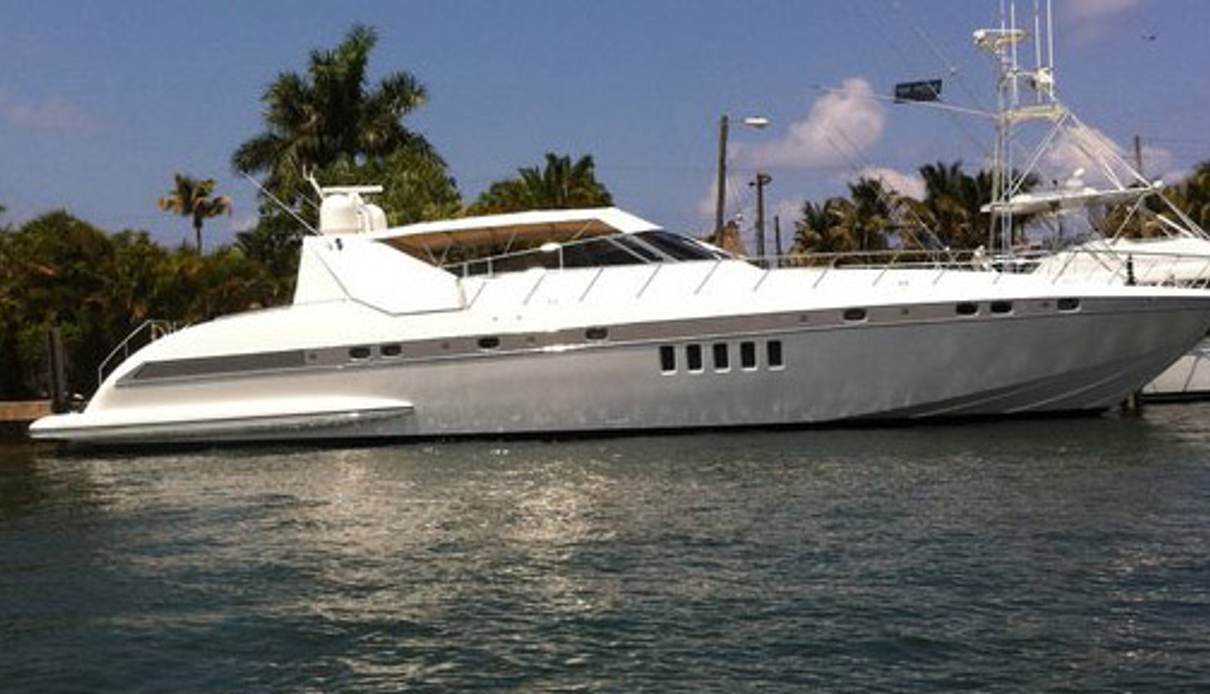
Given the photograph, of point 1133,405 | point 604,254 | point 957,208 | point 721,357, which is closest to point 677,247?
point 604,254

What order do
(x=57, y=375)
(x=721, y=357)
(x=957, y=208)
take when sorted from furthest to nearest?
(x=957, y=208)
(x=57, y=375)
(x=721, y=357)

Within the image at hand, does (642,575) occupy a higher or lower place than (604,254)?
lower

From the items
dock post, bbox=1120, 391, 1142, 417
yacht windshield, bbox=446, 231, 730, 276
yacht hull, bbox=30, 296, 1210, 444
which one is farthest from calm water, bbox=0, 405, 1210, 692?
dock post, bbox=1120, 391, 1142, 417

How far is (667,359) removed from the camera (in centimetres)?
1845

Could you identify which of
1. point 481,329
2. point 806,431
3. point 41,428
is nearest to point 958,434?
point 806,431

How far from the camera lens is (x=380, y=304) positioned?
19.2 metres

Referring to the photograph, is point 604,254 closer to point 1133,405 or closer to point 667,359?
point 667,359

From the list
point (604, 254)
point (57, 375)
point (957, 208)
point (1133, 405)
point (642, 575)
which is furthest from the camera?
point (957, 208)

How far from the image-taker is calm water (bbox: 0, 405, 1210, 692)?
22.8 feet

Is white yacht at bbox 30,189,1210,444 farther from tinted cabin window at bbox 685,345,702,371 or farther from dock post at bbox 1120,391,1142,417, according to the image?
dock post at bbox 1120,391,1142,417

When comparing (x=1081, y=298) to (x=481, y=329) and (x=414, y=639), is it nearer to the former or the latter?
(x=481, y=329)

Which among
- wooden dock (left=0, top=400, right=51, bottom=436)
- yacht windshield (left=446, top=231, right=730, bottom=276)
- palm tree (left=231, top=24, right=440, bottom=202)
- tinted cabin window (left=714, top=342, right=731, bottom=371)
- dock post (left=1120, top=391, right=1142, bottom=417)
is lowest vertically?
dock post (left=1120, top=391, right=1142, bottom=417)

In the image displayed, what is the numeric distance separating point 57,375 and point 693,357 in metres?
12.7

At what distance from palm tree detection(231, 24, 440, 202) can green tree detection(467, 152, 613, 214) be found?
5317 millimetres
